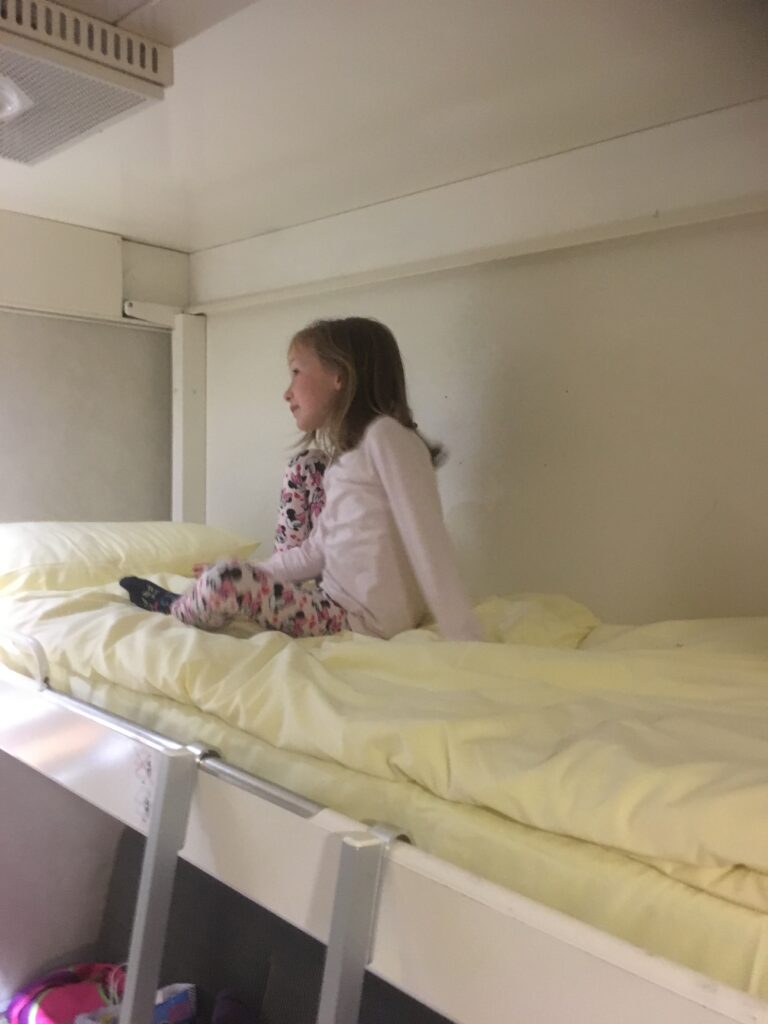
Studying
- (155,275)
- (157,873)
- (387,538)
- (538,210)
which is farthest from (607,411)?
(155,275)

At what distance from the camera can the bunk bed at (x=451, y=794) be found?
605 mm

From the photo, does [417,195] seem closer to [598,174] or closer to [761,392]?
[598,174]

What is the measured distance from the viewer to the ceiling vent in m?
1.01

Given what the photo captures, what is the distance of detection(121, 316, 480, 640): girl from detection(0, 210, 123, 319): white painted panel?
90 centimetres

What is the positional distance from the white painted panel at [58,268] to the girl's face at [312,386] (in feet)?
2.91

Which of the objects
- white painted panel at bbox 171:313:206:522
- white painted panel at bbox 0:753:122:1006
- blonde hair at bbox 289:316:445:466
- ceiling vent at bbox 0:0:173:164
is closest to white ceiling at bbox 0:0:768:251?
ceiling vent at bbox 0:0:173:164

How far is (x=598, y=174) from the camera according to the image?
1.63 m

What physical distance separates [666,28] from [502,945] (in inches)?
45.0

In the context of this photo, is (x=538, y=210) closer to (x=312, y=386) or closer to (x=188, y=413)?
(x=312, y=386)

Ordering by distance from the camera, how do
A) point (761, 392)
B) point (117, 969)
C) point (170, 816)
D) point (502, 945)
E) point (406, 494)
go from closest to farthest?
1. point (502, 945)
2. point (170, 816)
3. point (406, 494)
4. point (761, 392)
5. point (117, 969)

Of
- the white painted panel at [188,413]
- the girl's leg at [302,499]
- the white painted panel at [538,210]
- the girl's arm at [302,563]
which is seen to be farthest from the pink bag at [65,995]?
the white painted panel at [538,210]

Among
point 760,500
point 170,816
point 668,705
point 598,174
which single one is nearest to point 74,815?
point 170,816

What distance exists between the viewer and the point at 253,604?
4.39 feet

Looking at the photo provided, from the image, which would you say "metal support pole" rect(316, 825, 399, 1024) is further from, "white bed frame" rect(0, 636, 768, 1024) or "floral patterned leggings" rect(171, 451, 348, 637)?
"floral patterned leggings" rect(171, 451, 348, 637)
